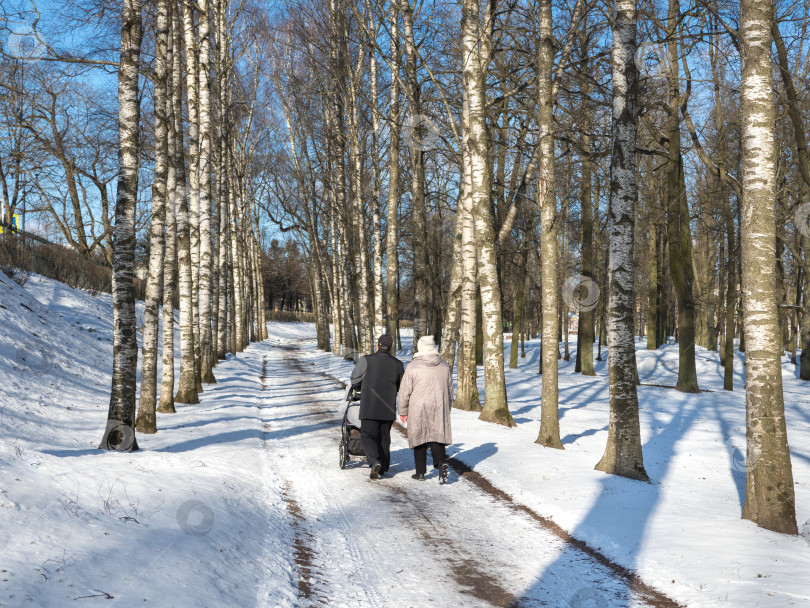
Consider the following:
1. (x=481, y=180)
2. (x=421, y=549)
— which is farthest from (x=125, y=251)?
(x=481, y=180)

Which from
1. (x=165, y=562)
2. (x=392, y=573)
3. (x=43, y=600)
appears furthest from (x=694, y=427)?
(x=43, y=600)

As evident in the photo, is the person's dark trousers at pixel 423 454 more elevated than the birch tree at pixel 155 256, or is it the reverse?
the birch tree at pixel 155 256

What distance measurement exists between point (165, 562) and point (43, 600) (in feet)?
3.38

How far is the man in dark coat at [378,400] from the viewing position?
820cm

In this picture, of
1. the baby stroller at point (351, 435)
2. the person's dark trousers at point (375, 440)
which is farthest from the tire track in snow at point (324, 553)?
the person's dark trousers at point (375, 440)

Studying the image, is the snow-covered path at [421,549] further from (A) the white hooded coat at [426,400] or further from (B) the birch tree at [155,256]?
(B) the birch tree at [155,256]

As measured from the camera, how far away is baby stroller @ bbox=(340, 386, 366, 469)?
8570 mm

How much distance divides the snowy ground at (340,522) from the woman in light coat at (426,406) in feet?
1.47

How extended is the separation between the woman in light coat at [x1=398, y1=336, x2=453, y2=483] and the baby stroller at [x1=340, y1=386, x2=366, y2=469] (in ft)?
2.70

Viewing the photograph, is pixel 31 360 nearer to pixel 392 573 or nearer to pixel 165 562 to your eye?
pixel 165 562

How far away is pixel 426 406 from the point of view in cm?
814

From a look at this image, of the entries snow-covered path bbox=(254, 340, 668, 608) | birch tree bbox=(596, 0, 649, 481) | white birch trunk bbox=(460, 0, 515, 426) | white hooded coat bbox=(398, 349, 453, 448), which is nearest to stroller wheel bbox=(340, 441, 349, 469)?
snow-covered path bbox=(254, 340, 668, 608)

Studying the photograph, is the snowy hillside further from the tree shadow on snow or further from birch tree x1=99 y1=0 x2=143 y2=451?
the tree shadow on snow

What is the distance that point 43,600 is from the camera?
3.41m
